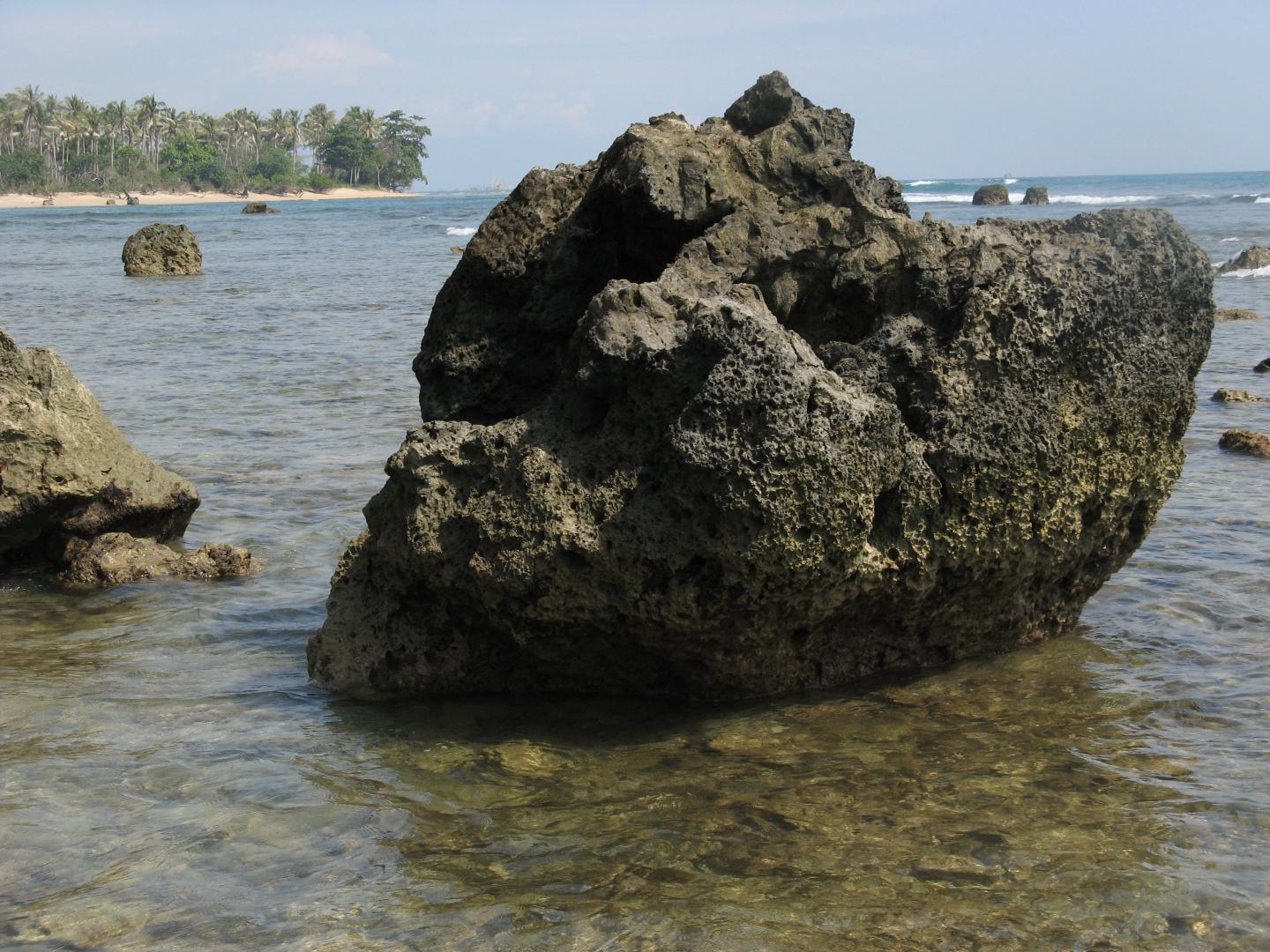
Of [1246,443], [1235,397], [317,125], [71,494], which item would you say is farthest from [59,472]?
[317,125]

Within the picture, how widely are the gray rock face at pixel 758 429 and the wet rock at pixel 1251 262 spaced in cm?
2214

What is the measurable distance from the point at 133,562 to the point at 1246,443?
8.06m

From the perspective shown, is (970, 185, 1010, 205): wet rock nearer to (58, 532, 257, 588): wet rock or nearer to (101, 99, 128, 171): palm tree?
(58, 532, 257, 588): wet rock

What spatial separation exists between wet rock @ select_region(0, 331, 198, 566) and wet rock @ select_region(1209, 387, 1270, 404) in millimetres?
9341

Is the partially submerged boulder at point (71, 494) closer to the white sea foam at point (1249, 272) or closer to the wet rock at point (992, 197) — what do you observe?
the white sea foam at point (1249, 272)

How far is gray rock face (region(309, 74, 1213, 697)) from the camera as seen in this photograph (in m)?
4.45

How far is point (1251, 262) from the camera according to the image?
25297mm

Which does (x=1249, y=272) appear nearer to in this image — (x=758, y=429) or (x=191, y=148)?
(x=758, y=429)

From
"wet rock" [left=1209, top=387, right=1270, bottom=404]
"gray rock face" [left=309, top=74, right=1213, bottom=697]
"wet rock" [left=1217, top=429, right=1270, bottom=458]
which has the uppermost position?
"gray rock face" [left=309, top=74, right=1213, bottom=697]

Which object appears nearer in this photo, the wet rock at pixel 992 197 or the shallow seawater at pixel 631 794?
the shallow seawater at pixel 631 794

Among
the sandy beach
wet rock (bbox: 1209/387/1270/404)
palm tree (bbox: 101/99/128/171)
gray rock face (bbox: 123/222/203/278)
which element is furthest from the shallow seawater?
palm tree (bbox: 101/99/128/171)

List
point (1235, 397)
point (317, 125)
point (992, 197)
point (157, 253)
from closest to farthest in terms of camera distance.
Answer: point (1235, 397), point (157, 253), point (992, 197), point (317, 125)

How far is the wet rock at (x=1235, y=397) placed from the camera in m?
11.6

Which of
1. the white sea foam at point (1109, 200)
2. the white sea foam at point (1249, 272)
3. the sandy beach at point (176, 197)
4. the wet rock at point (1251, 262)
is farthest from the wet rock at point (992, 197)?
the sandy beach at point (176, 197)
